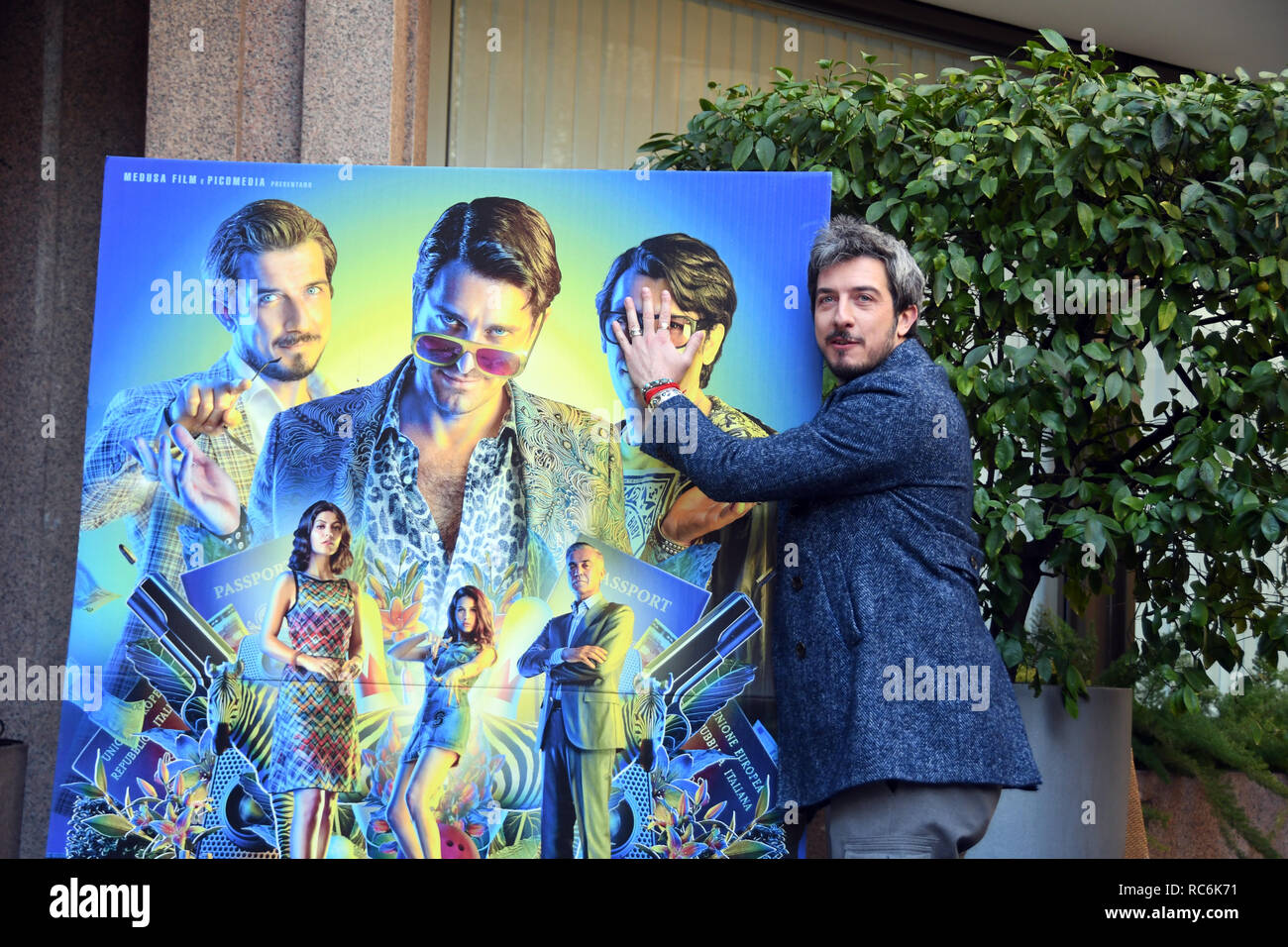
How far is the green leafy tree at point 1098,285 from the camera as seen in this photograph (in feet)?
12.4

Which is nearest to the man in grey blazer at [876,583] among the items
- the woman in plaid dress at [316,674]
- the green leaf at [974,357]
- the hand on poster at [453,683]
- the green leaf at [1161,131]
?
the green leaf at [974,357]

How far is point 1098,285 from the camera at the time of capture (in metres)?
3.83

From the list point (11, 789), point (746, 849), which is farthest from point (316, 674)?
point (11, 789)

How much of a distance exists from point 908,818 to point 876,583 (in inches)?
21.8

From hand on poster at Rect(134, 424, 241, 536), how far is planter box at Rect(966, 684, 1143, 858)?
95.5 inches

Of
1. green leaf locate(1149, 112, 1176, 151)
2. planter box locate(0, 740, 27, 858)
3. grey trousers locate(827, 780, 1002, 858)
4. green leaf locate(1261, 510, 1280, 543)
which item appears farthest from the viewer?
planter box locate(0, 740, 27, 858)

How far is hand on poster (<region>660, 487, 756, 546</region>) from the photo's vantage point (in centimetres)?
337

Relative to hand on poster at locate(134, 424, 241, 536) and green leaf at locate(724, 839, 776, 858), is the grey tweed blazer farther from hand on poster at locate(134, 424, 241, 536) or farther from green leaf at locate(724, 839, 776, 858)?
hand on poster at locate(134, 424, 241, 536)

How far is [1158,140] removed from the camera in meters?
3.77

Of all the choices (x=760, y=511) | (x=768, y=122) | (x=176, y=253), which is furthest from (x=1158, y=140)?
(x=176, y=253)

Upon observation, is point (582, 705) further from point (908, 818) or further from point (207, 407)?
point (207, 407)

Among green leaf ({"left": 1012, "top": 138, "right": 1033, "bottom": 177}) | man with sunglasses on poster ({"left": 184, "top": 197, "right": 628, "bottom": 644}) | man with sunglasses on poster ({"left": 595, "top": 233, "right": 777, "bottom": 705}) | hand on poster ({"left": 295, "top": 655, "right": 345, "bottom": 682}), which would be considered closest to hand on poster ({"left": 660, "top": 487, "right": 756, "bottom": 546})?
man with sunglasses on poster ({"left": 595, "top": 233, "right": 777, "bottom": 705})

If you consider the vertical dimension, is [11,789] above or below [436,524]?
below

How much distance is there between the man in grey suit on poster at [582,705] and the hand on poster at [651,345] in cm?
49
